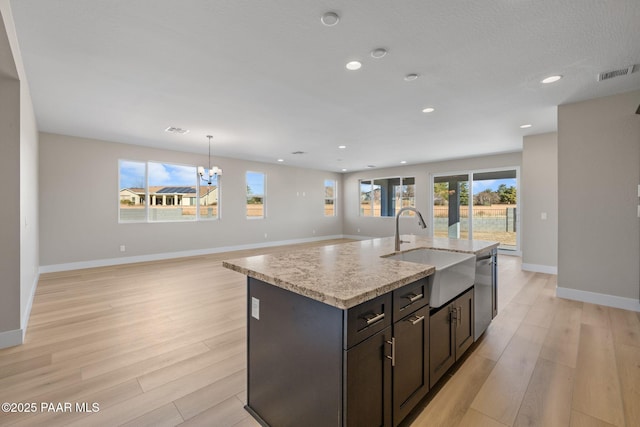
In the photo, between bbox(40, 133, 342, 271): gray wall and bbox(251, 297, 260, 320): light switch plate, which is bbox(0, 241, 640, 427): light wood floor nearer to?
bbox(251, 297, 260, 320): light switch plate

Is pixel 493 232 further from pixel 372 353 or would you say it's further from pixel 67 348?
pixel 67 348

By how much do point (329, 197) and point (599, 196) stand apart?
26.0 ft

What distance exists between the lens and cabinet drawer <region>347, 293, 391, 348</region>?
119 cm

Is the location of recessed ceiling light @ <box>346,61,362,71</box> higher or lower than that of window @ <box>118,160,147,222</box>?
higher

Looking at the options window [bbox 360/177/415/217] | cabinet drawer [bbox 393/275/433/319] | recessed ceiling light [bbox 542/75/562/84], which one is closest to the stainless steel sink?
cabinet drawer [bbox 393/275/433/319]

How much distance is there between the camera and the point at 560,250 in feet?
12.6

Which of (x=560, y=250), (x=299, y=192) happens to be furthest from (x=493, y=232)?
(x=299, y=192)

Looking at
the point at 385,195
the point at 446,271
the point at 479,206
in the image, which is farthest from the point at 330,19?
the point at 385,195

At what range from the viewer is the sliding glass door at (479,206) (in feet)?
23.5

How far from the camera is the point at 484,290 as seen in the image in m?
2.56

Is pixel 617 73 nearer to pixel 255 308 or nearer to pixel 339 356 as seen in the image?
pixel 339 356

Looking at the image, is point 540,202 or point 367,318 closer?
point 367,318

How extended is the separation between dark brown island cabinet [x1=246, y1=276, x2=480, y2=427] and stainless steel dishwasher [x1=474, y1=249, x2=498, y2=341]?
79 cm

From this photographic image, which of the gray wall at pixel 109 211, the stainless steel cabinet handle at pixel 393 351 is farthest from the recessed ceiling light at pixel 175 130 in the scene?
the stainless steel cabinet handle at pixel 393 351
